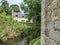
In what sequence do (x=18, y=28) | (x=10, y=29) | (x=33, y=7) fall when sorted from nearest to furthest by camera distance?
(x=10, y=29)
(x=18, y=28)
(x=33, y=7)

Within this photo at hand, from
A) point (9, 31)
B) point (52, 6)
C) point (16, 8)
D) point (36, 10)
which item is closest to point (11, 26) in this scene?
point (9, 31)

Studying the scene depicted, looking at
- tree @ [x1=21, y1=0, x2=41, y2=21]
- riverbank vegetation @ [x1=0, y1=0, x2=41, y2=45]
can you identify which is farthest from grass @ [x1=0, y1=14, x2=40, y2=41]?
tree @ [x1=21, y1=0, x2=41, y2=21]

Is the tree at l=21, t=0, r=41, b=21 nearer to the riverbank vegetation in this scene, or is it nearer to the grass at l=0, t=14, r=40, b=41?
the riverbank vegetation

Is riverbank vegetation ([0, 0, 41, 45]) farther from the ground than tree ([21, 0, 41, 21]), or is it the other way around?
tree ([21, 0, 41, 21])

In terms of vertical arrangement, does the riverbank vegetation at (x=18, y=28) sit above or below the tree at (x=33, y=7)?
below

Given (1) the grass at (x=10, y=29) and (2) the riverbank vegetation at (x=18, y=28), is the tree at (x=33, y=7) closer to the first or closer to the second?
(2) the riverbank vegetation at (x=18, y=28)

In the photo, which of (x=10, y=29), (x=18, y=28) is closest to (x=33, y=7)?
(x=18, y=28)

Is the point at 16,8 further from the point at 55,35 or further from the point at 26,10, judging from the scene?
the point at 55,35

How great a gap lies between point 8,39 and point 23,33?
276cm

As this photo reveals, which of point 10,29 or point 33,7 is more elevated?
point 33,7

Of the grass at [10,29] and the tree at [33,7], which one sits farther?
the tree at [33,7]

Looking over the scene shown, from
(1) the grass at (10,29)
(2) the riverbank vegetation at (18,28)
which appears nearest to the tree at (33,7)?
(2) the riverbank vegetation at (18,28)

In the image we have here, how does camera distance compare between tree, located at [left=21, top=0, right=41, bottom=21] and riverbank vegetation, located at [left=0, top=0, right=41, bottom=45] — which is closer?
riverbank vegetation, located at [left=0, top=0, right=41, bottom=45]

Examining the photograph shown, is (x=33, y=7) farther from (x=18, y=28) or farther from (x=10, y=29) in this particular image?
(x=10, y=29)
